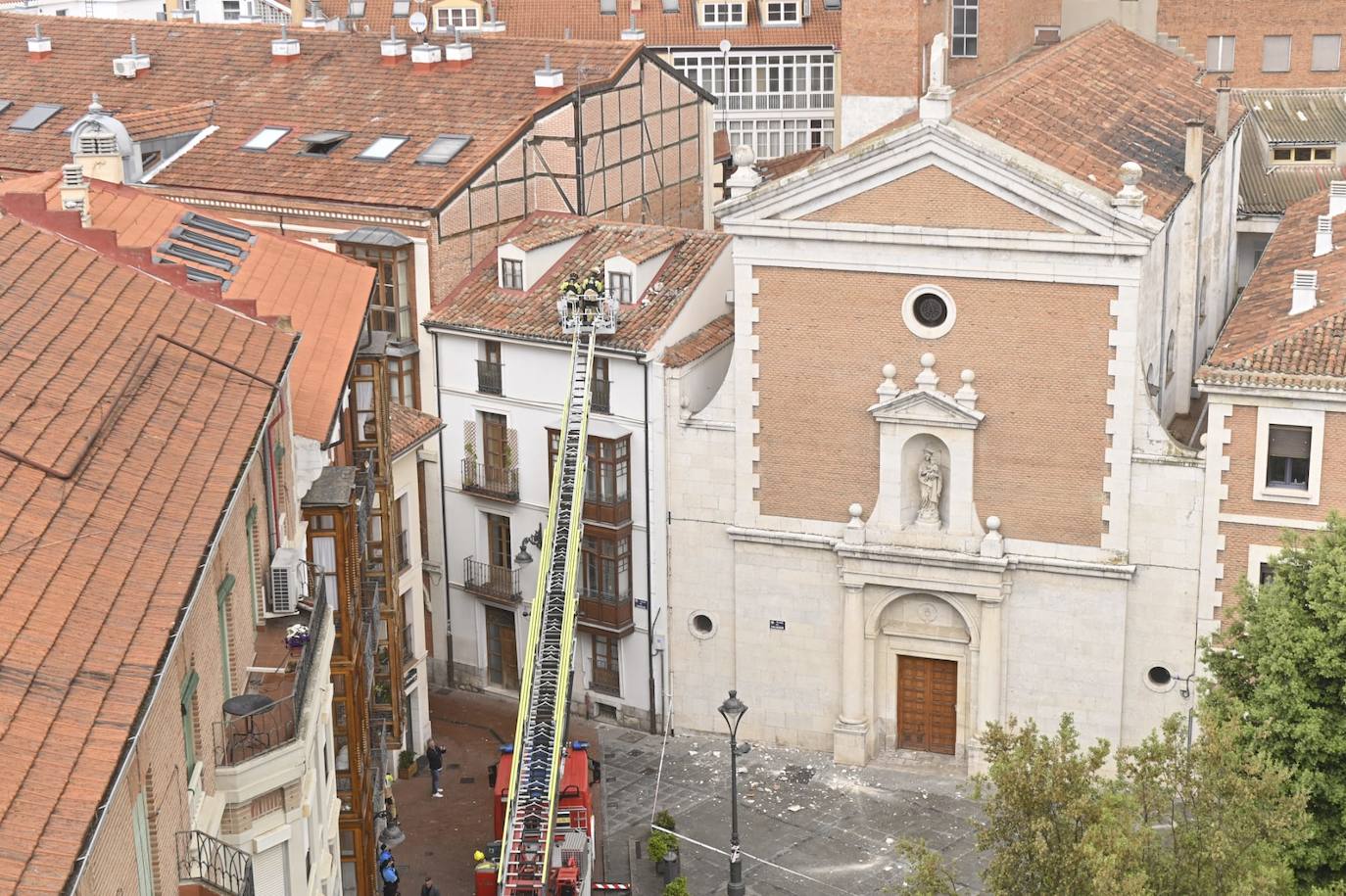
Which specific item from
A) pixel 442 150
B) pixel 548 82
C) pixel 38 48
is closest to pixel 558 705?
pixel 442 150

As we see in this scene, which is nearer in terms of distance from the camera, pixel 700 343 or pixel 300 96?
pixel 700 343

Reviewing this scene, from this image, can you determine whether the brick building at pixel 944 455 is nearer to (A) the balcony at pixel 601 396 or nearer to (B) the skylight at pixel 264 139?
(A) the balcony at pixel 601 396

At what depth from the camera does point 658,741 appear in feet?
204

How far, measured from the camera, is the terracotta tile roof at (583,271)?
60.2 m

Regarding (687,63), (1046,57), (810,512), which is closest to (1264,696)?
(810,512)

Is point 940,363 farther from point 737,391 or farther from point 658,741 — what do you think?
point 658,741

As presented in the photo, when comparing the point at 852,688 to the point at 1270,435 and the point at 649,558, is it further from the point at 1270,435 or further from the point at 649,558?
the point at 1270,435

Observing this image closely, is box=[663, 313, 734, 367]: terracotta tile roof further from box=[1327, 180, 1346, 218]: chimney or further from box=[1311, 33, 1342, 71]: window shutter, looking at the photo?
box=[1311, 33, 1342, 71]: window shutter

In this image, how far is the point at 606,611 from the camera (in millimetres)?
61594

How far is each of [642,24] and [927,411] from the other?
6014cm

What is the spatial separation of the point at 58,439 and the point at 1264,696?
24.7 m

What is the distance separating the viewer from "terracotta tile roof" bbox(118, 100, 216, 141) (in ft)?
230

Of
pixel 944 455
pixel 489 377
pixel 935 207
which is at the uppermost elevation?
pixel 935 207

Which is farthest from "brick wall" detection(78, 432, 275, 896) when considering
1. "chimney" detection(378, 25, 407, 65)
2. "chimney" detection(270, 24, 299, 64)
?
"chimney" detection(270, 24, 299, 64)
